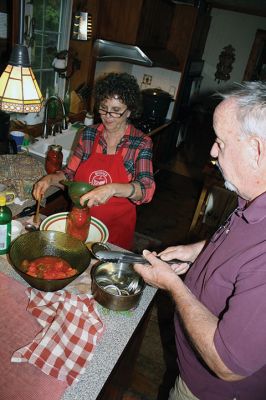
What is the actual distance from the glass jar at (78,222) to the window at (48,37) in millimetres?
1778

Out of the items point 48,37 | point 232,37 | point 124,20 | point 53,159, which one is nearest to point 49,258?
point 53,159

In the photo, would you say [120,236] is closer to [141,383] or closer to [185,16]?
[141,383]

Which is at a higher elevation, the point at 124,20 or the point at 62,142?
the point at 124,20

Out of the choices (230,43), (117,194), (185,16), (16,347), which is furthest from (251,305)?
(230,43)

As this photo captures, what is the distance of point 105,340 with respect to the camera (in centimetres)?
102

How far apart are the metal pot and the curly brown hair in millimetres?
2361

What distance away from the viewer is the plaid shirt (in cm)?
169

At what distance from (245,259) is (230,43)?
6.16 metres

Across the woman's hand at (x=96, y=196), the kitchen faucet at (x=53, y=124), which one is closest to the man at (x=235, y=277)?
the woman's hand at (x=96, y=196)

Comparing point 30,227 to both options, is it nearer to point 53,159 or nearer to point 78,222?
point 78,222

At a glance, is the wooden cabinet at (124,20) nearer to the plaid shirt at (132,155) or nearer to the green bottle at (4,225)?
the plaid shirt at (132,155)

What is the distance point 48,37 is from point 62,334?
269 cm

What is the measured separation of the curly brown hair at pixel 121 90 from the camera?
166 cm

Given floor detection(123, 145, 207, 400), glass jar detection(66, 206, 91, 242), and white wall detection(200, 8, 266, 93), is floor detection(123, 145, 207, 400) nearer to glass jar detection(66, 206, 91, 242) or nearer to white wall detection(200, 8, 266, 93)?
glass jar detection(66, 206, 91, 242)
